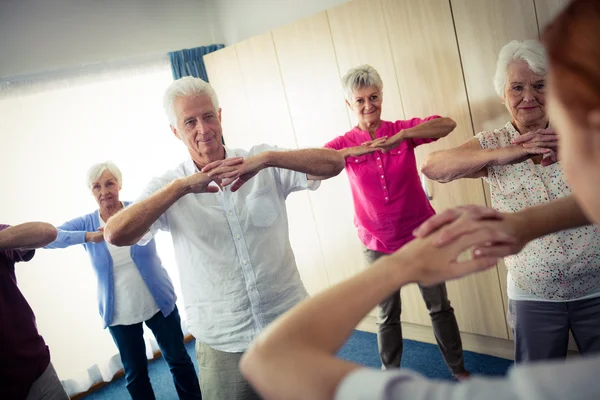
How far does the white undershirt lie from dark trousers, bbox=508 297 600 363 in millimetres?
2125

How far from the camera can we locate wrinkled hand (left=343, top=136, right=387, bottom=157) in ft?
8.64

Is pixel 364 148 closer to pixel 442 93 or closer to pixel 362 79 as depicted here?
pixel 362 79

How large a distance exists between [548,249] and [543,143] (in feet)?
1.12

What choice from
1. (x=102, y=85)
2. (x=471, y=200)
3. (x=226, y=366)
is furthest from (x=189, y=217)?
(x=102, y=85)

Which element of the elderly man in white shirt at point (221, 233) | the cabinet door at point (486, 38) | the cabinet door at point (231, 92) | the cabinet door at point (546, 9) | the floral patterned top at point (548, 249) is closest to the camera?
the floral patterned top at point (548, 249)

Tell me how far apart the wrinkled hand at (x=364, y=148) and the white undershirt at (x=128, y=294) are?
1475 mm

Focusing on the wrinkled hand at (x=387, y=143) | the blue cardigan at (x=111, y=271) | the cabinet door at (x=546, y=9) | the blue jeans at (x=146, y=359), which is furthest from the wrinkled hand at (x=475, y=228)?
the blue jeans at (x=146, y=359)

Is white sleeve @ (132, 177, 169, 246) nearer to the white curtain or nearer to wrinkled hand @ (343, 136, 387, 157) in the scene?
wrinkled hand @ (343, 136, 387, 157)

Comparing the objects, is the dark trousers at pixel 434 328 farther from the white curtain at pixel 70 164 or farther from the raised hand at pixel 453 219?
Answer: the white curtain at pixel 70 164

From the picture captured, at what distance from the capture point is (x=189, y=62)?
14.5ft

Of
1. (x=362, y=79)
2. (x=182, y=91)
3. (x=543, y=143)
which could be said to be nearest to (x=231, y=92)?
(x=362, y=79)

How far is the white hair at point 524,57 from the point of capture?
183cm

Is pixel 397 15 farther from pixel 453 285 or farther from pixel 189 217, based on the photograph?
pixel 189 217

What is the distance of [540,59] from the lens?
1833 mm
